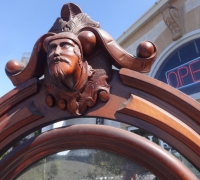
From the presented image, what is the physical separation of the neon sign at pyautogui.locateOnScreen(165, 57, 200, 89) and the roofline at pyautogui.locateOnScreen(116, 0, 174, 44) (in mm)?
727

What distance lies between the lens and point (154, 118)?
475 millimetres

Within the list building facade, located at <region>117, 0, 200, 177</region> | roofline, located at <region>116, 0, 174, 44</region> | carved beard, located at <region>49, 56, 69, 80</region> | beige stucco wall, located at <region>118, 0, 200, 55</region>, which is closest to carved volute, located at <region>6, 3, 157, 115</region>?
carved beard, located at <region>49, 56, 69, 80</region>

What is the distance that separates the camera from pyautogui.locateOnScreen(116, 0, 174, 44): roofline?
2.67m

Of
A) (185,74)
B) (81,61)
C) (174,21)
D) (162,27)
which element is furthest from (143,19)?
(81,61)

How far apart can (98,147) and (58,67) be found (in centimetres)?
19

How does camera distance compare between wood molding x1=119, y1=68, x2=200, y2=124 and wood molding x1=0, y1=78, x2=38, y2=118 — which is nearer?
wood molding x1=119, y1=68, x2=200, y2=124

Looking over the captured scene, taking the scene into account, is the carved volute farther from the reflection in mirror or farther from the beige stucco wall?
the beige stucco wall

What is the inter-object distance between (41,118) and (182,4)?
7.97 ft

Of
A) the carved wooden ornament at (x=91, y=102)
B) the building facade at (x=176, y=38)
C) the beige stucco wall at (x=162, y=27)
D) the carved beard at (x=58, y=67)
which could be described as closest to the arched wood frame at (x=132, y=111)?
the carved wooden ornament at (x=91, y=102)

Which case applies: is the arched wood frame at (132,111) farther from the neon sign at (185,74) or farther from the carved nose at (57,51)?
the neon sign at (185,74)

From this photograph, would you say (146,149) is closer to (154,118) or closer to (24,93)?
(154,118)

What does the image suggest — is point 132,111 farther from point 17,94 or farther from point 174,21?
point 174,21

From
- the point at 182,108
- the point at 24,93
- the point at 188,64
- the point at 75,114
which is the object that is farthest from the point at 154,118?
the point at 188,64

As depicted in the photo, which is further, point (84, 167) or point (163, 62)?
point (163, 62)
